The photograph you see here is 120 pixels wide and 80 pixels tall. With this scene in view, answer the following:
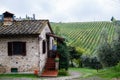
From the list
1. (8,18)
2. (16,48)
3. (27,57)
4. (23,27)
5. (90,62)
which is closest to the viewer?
(27,57)

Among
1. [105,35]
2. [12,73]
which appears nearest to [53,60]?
[12,73]

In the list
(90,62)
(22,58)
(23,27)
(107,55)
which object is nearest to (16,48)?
(22,58)

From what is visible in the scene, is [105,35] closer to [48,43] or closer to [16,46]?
[48,43]

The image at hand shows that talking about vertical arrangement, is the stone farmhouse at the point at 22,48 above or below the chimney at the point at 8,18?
below

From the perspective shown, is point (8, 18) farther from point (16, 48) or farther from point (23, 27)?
point (16, 48)

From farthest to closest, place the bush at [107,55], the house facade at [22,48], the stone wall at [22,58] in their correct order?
the bush at [107,55] < the stone wall at [22,58] < the house facade at [22,48]

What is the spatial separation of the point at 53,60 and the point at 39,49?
9.83 feet

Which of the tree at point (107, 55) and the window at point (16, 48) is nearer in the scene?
the window at point (16, 48)

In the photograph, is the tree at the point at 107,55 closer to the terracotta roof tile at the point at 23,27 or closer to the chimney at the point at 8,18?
the terracotta roof tile at the point at 23,27

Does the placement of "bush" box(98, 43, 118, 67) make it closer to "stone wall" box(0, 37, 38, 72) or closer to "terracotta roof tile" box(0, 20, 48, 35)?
"terracotta roof tile" box(0, 20, 48, 35)

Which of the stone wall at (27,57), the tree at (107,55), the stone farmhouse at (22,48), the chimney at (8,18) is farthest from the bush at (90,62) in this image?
the stone wall at (27,57)

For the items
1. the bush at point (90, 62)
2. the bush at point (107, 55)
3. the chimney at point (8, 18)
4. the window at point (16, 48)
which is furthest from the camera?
the bush at point (90, 62)

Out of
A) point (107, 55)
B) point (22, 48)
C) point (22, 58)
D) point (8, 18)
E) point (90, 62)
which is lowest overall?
point (90, 62)

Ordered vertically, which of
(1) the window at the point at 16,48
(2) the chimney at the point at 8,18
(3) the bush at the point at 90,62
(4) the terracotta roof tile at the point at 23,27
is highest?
(2) the chimney at the point at 8,18
